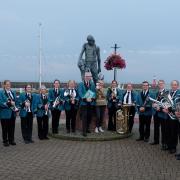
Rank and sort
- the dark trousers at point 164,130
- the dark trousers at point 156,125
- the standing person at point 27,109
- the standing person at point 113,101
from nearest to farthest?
the dark trousers at point 164,130, the dark trousers at point 156,125, the standing person at point 27,109, the standing person at point 113,101

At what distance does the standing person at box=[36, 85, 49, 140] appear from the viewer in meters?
11.7

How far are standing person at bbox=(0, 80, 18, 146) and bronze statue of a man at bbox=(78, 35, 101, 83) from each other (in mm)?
3880

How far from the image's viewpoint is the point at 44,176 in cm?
747

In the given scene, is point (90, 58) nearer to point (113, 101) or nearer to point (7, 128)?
point (113, 101)

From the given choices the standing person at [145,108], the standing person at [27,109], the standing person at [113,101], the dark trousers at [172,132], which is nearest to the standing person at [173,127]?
the dark trousers at [172,132]

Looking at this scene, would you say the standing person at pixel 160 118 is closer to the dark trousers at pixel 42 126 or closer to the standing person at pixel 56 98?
the standing person at pixel 56 98

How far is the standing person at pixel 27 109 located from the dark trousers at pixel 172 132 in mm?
3889

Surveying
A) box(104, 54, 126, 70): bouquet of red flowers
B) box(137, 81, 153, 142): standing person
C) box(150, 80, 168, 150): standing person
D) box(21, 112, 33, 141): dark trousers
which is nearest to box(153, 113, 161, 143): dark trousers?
box(150, 80, 168, 150): standing person

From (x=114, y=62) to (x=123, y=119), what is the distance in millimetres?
6907

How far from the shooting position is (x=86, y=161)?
8852 mm

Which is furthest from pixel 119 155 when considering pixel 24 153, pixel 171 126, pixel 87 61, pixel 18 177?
pixel 87 61

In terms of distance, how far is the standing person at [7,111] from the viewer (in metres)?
10.7

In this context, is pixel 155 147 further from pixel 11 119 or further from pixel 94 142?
pixel 11 119

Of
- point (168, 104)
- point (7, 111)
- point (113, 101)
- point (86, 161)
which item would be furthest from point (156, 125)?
point (7, 111)
